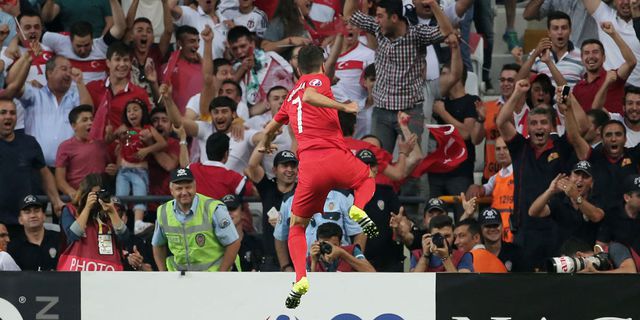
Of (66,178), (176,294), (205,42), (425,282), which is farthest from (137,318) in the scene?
(205,42)

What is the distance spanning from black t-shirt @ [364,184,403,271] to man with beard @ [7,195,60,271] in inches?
129

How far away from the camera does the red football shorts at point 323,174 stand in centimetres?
1204

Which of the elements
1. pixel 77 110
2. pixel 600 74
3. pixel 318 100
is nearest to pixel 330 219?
pixel 318 100

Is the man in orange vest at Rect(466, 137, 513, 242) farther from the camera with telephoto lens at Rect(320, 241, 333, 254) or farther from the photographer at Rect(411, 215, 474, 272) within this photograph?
the camera with telephoto lens at Rect(320, 241, 333, 254)

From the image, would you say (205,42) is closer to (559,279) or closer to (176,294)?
(176,294)

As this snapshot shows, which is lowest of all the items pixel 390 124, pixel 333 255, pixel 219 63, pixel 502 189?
pixel 502 189

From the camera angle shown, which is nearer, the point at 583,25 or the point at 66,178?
the point at 66,178

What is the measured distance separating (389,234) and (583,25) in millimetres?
4586

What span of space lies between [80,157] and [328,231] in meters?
3.74

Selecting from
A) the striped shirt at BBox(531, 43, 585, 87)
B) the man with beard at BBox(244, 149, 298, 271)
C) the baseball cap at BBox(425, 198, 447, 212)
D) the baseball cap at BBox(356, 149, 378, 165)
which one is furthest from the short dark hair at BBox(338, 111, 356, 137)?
the striped shirt at BBox(531, 43, 585, 87)

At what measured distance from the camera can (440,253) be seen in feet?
45.4

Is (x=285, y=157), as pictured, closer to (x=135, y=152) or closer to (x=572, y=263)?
(x=135, y=152)

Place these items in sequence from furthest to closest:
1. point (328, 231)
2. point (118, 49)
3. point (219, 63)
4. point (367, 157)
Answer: point (219, 63) → point (118, 49) → point (367, 157) → point (328, 231)

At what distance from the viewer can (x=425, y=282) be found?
13211 millimetres
